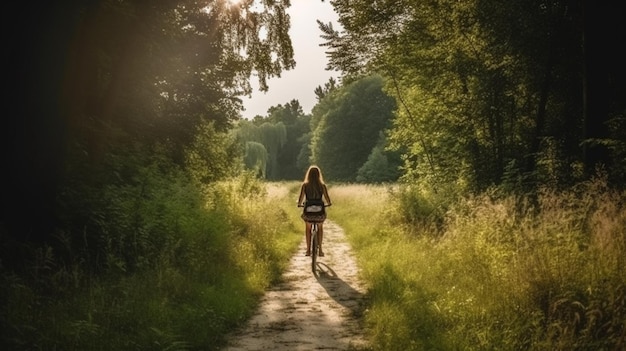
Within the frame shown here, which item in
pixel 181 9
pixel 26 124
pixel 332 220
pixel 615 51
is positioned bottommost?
pixel 332 220

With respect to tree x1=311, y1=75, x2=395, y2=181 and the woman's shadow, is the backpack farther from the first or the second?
tree x1=311, y1=75, x2=395, y2=181

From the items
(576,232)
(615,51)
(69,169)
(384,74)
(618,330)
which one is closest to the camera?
(618,330)

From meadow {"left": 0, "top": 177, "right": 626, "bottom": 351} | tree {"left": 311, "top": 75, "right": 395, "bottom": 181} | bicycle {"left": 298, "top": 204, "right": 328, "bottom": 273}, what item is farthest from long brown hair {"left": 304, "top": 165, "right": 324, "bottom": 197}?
tree {"left": 311, "top": 75, "right": 395, "bottom": 181}

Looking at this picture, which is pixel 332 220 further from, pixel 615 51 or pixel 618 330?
pixel 618 330

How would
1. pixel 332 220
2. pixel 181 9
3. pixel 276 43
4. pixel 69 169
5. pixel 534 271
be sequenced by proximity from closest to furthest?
pixel 534 271, pixel 69 169, pixel 276 43, pixel 181 9, pixel 332 220

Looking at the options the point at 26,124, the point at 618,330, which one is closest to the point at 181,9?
the point at 26,124

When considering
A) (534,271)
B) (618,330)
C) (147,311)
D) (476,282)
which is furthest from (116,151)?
(618,330)

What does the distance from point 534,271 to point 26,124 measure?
6.63 metres

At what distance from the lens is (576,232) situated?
19.3ft

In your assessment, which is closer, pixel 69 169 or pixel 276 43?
pixel 69 169

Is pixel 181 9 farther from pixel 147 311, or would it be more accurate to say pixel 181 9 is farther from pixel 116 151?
pixel 147 311

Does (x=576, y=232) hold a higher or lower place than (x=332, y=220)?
higher

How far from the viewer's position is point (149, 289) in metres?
6.04

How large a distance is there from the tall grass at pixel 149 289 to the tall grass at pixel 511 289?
84.9 inches
